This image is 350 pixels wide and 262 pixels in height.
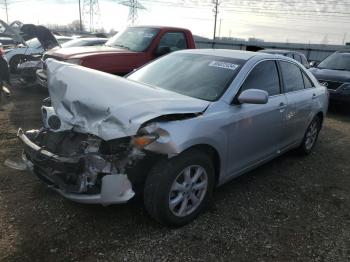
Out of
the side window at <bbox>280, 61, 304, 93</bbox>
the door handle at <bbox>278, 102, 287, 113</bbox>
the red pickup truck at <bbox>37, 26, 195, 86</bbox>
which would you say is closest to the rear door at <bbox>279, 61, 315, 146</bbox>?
the side window at <bbox>280, 61, 304, 93</bbox>

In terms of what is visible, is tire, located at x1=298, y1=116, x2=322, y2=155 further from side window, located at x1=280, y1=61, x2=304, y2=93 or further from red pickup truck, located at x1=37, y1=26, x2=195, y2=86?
red pickup truck, located at x1=37, y1=26, x2=195, y2=86

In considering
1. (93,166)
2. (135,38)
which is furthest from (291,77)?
(135,38)

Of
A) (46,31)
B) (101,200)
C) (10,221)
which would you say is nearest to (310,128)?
(101,200)

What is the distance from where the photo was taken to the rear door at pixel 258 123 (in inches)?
155

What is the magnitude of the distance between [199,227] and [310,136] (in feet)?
10.4

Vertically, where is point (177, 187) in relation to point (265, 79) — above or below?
below

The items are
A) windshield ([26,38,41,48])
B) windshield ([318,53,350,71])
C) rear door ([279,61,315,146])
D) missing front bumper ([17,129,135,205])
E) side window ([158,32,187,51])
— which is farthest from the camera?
windshield ([26,38,41,48])

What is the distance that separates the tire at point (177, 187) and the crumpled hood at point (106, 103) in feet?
1.44

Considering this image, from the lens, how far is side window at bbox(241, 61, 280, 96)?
4.25 metres

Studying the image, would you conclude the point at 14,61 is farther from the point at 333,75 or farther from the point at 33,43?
the point at 333,75

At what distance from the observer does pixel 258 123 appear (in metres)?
4.21

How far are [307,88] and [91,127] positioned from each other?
360cm

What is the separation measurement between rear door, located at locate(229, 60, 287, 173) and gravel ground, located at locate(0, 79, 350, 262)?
47 centimetres

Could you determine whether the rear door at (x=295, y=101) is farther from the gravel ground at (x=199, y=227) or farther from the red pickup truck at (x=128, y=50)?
the red pickup truck at (x=128, y=50)
